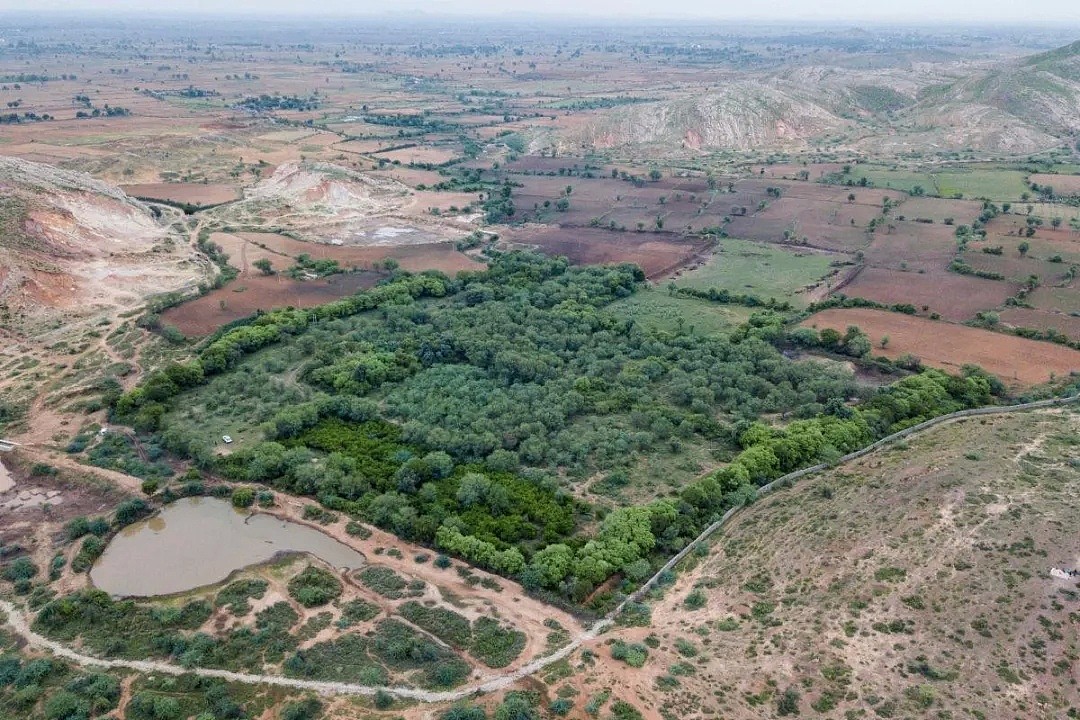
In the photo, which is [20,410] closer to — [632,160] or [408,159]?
[408,159]

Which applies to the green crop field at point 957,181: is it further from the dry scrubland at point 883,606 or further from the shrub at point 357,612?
the shrub at point 357,612

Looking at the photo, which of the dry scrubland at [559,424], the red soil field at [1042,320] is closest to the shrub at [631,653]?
the dry scrubland at [559,424]

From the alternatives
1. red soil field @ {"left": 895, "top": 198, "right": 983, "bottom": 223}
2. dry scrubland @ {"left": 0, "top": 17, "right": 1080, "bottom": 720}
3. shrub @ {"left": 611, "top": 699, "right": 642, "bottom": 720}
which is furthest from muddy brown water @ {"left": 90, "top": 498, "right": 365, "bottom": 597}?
red soil field @ {"left": 895, "top": 198, "right": 983, "bottom": 223}

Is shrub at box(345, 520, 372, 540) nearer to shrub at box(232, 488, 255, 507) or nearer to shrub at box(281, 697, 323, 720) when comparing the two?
shrub at box(232, 488, 255, 507)

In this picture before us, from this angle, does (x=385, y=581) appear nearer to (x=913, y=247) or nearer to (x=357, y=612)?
(x=357, y=612)

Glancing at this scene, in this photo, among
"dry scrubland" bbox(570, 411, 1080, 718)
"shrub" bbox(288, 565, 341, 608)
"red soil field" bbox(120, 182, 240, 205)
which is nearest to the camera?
"dry scrubland" bbox(570, 411, 1080, 718)

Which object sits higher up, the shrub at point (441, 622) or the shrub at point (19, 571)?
the shrub at point (441, 622)

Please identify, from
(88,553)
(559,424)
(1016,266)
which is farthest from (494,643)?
(1016,266)
